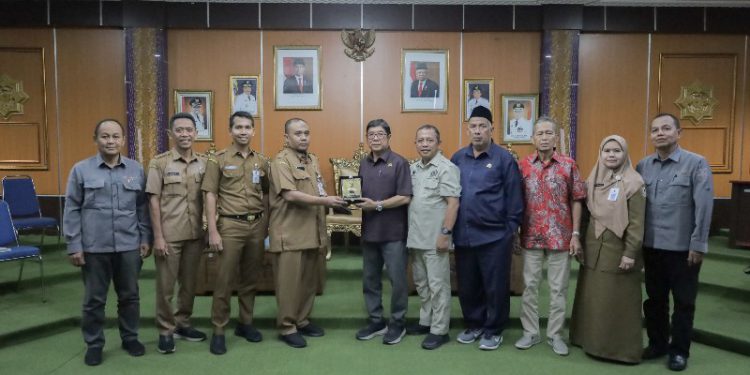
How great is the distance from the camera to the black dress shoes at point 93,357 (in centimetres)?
290

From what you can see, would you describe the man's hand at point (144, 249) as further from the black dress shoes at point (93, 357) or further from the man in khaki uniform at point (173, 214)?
the black dress shoes at point (93, 357)

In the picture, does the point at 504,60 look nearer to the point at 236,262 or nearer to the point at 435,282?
the point at 435,282

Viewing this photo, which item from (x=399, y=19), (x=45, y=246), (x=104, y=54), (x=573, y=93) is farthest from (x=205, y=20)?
(x=573, y=93)

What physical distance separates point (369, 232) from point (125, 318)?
1.63m

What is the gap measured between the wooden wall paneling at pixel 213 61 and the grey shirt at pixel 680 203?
4.55 metres

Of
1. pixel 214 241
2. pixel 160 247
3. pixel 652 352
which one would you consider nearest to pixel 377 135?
pixel 214 241

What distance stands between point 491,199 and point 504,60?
11.8ft

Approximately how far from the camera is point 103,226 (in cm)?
280

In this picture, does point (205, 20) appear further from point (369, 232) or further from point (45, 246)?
point (369, 232)

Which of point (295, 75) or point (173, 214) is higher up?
point (295, 75)

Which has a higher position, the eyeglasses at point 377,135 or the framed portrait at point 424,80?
the framed portrait at point 424,80

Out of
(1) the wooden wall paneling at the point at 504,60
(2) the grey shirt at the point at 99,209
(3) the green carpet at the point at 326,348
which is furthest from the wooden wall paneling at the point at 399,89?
(2) the grey shirt at the point at 99,209

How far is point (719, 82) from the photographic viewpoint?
6.07 m

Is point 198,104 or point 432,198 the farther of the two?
point 198,104
